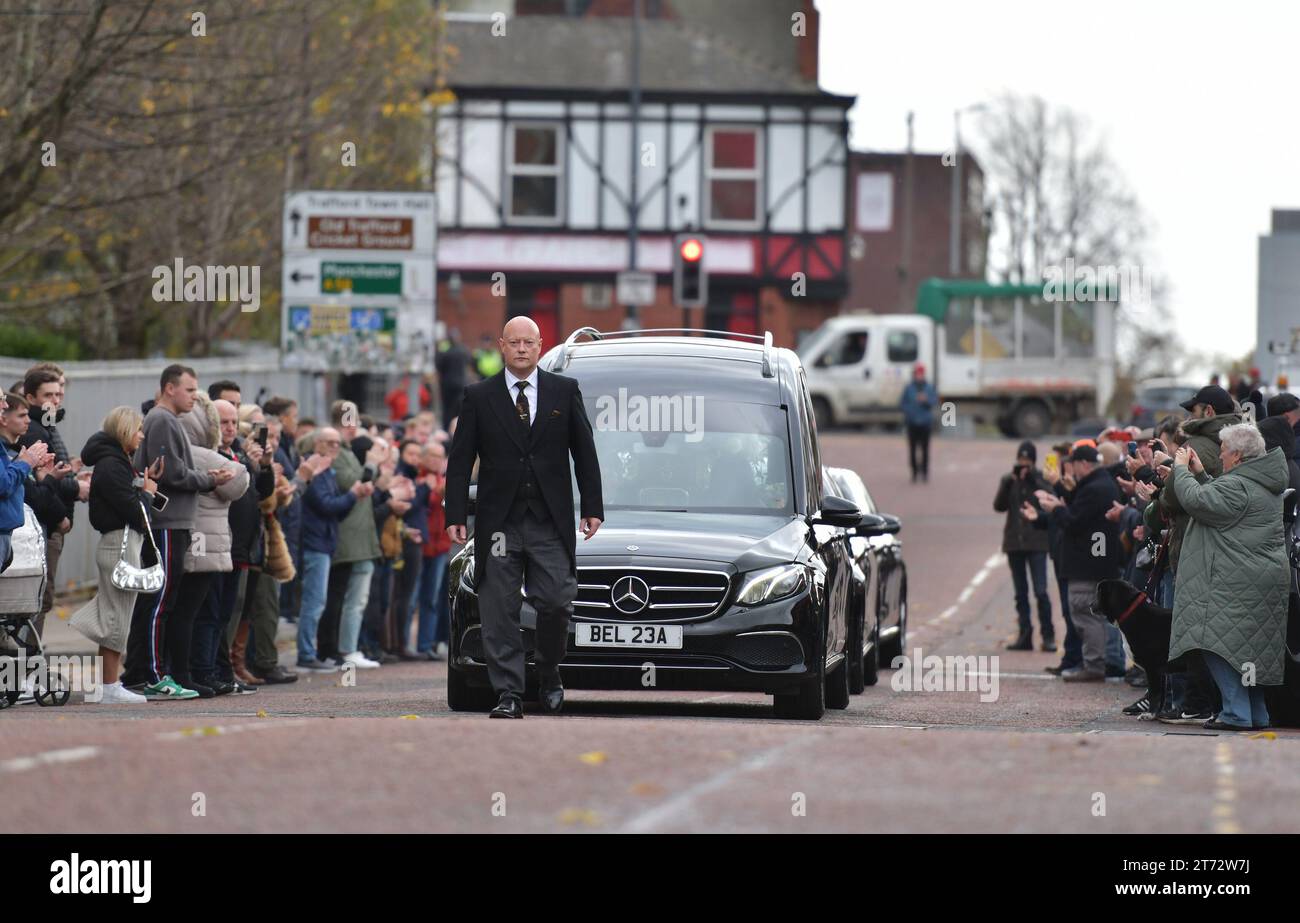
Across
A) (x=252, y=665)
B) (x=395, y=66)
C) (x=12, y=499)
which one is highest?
(x=395, y=66)

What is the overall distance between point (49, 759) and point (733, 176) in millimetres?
51249

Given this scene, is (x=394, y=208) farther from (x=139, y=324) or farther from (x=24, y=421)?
(x=24, y=421)

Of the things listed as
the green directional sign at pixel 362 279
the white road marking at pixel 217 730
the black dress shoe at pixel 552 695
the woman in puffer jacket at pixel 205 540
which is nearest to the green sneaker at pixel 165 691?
the woman in puffer jacket at pixel 205 540

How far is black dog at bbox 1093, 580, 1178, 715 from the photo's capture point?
45.4 feet

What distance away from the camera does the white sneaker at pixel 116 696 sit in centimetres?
1358

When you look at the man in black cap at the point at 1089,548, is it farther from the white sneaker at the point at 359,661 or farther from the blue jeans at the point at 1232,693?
the white sneaker at the point at 359,661

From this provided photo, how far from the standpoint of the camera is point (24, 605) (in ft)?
42.5

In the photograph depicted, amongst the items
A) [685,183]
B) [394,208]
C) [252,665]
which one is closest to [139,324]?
[394,208]

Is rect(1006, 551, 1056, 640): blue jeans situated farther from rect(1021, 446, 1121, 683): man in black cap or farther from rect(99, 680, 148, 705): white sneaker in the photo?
rect(99, 680, 148, 705): white sneaker

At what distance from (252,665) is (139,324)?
18.1m

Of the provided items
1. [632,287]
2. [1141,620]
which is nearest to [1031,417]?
[632,287]

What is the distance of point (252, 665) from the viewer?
16.2m

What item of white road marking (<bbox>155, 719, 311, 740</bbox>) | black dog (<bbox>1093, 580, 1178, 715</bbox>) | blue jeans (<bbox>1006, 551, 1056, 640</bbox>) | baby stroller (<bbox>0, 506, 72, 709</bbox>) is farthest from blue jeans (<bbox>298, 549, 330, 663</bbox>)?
blue jeans (<bbox>1006, 551, 1056, 640</bbox>)

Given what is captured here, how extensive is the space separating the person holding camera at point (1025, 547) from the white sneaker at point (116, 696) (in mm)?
10100
